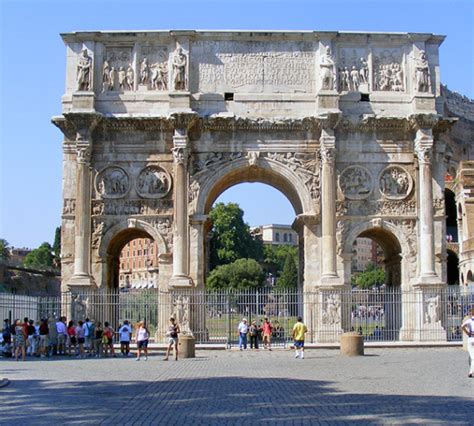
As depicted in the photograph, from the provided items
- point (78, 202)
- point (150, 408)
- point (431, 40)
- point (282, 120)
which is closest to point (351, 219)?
point (282, 120)

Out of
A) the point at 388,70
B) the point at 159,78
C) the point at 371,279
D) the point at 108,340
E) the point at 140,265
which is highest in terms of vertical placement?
the point at 388,70

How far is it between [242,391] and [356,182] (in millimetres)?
15566

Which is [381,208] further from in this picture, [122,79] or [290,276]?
[290,276]

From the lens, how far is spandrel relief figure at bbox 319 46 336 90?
27.5 meters

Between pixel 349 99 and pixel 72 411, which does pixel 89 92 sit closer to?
pixel 349 99

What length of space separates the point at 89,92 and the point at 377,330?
1266cm

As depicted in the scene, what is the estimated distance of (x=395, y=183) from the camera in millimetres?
27953

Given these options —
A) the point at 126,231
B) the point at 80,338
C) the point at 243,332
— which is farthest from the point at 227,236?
the point at 80,338

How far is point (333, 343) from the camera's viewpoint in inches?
1016

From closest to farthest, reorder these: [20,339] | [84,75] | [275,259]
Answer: [20,339] < [84,75] < [275,259]

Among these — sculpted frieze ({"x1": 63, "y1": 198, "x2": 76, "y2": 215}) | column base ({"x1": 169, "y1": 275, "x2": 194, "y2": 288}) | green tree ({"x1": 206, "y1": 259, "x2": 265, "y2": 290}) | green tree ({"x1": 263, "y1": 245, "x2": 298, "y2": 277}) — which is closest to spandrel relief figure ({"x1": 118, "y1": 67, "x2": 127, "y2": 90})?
sculpted frieze ({"x1": 63, "y1": 198, "x2": 76, "y2": 215})

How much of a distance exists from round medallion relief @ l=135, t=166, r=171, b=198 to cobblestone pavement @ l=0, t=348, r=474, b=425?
8.16 meters

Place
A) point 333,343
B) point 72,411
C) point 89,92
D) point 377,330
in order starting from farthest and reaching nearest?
point 377,330
point 89,92
point 333,343
point 72,411

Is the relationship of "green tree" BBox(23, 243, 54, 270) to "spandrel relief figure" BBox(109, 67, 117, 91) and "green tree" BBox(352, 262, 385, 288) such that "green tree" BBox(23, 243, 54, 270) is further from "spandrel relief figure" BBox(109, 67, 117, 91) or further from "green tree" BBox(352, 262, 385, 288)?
"spandrel relief figure" BBox(109, 67, 117, 91)
